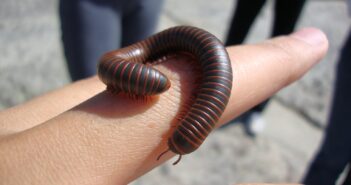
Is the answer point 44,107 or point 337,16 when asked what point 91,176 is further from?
point 337,16

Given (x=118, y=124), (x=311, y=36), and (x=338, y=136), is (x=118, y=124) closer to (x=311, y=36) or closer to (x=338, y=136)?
(x=311, y=36)

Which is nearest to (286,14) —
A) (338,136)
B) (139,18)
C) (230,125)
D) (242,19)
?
(242,19)

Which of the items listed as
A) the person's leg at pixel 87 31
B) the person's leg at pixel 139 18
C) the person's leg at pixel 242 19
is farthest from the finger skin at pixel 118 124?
the person's leg at pixel 242 19

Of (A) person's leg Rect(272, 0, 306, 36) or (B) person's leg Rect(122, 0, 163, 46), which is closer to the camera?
(B) person's leg Rect(122, 0, 163, 46)

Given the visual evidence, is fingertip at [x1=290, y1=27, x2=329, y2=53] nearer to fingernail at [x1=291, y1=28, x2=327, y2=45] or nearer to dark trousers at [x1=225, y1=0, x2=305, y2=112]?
fingernail at [x1=291, y1=28, x2=327, y2=45]

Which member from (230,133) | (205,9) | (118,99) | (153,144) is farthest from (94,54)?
(205,9)

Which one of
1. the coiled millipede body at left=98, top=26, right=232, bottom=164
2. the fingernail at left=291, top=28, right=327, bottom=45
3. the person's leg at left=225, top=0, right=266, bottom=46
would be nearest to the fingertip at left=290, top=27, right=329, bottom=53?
the fingernail at left=291, top=28, right=327, bottom=45

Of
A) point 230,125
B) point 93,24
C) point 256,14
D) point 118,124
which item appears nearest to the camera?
point 118,124
